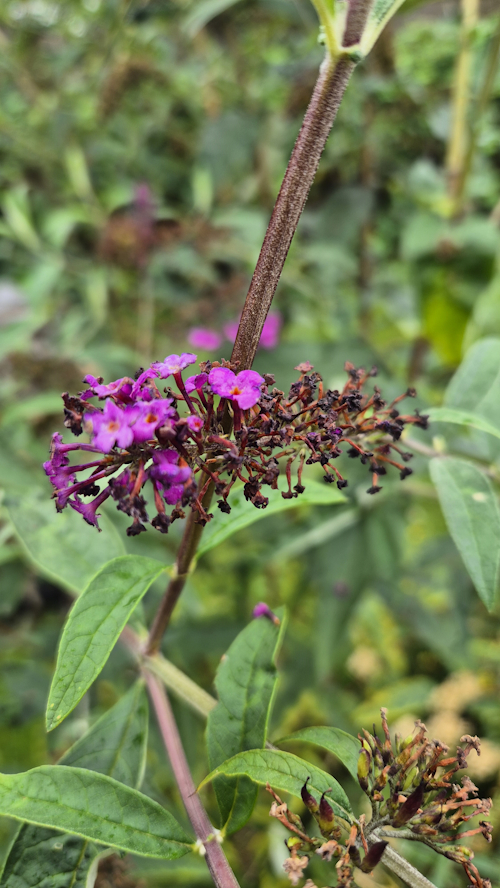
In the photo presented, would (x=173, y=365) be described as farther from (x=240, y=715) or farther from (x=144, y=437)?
(x=240, y=715)

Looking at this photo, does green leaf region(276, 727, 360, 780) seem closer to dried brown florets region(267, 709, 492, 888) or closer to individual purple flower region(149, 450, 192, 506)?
dried brown florets region(267, 709, 492, 888)

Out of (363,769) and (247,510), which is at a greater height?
(247,510)

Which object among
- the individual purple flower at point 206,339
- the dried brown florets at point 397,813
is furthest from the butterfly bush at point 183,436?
the individual purple flower at point 206,339

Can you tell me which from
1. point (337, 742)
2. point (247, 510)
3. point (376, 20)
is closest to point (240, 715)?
point (337, 742)

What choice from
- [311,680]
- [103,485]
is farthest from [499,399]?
[311,680]

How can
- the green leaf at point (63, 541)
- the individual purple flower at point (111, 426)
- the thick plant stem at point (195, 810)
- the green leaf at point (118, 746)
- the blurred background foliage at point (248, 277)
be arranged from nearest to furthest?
the individual purple flower at point (111, 426), the thick plant stem at point (195, 810), the green leaf at point (118, 746), the green leaf at point (63, 541), the blurred background foliage at point (248, 277)

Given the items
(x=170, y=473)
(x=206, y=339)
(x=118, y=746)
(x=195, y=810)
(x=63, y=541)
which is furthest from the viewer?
(x=206, y=339)

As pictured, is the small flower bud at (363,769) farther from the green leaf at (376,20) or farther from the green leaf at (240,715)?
the green leaf at (376,20)
